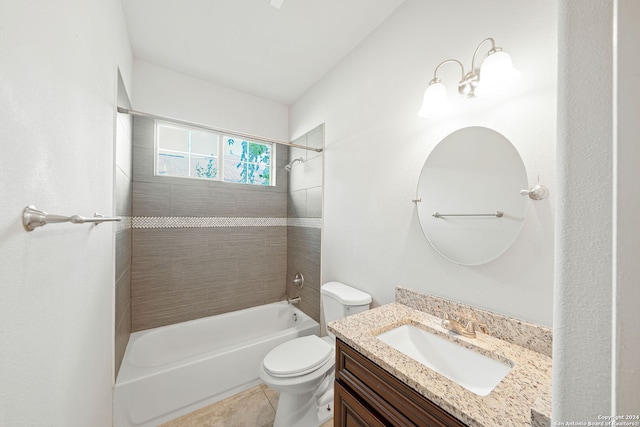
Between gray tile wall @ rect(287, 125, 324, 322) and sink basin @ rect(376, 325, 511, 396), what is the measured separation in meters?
1.11

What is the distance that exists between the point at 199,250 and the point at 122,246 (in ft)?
2.26

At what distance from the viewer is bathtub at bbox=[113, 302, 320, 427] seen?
1.46m

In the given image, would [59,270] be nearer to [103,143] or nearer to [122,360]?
[103,143]

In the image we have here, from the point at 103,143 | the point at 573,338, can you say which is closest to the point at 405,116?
the point at 573,338

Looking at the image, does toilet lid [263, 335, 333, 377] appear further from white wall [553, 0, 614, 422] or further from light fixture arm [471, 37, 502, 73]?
light fixture arm [471, 37, 502, 73]

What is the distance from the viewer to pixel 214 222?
93.4 inches

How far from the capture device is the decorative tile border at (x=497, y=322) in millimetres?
874

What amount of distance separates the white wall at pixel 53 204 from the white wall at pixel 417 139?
59.0 inches

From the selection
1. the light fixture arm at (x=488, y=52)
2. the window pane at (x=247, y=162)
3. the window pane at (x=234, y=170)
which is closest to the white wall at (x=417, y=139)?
the light fixture arm at (x=488, y=52)

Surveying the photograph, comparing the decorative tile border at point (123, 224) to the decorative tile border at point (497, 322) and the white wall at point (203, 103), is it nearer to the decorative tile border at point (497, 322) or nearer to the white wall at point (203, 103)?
the white wall at point (203, 103)

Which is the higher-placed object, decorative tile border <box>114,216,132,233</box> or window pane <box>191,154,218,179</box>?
window pane <box>191,154,218,179</box>

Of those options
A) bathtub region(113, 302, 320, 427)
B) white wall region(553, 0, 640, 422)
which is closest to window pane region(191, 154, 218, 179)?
bathtub region(113, 302, 320, 427)

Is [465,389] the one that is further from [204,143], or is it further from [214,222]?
[204,143]

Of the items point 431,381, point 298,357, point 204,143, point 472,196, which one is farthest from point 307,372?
point 204,143
